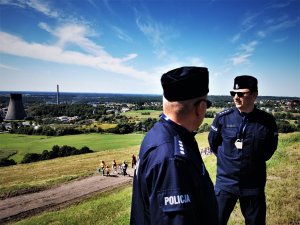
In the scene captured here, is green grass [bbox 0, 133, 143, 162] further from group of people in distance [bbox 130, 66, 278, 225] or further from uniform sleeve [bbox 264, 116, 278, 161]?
group of people in distance [bbox 130, 66, 278, 225]

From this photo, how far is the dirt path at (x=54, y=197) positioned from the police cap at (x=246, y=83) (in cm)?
1621

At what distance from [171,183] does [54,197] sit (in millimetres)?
20621

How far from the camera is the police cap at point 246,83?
4918 mm

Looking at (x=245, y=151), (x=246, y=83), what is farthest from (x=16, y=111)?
(x=245, y=151)

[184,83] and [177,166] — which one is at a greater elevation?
[184,83]

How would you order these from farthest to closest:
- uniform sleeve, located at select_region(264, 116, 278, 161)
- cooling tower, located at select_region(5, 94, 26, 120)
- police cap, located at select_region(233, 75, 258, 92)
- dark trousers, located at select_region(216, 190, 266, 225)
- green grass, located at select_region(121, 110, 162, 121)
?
1. cooling tower, located at select_region(5, 94, 26, 120)
2. green grass, located at select_region(121, 110, 162, 121)
3. police cap, located at select_region(233, 75, 258, 92)
4. uniform sleeve, located at select_region(264, 116, 278, 161)
5. dark trousers, located at select_region(216, 190, 266, 225)

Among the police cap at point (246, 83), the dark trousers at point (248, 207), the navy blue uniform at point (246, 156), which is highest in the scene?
the police cap at point (246, 83)

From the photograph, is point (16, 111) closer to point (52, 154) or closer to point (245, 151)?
point (52, 154)

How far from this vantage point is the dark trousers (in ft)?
14.7

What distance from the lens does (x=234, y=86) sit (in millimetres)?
5020

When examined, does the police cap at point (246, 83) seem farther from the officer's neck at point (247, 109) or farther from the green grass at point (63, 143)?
the green grass at point (63, 143)

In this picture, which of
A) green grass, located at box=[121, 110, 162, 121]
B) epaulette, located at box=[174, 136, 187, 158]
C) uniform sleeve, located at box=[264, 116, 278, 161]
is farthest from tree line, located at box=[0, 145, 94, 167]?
green grass, located at box=[121, 110, 162, 121]

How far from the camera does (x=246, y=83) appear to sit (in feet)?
16.2

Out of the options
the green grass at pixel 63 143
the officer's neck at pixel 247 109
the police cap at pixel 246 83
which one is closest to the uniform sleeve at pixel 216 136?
the officer's neck at pixel 247 109
